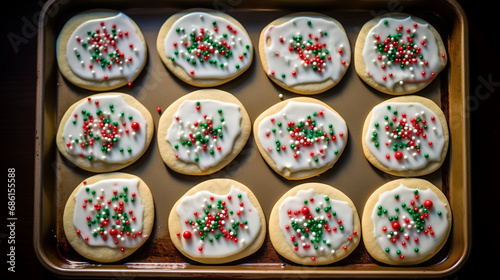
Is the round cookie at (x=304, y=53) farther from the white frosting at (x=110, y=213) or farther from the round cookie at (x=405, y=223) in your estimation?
the white frosting at (x=110, y=213)

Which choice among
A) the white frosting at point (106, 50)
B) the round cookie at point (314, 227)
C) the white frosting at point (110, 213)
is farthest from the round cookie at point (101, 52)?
the round cookie at point (314, 227)

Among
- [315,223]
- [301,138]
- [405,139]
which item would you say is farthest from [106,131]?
[405,139]

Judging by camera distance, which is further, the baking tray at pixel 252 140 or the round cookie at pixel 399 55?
the round cookie at pixel 399 55

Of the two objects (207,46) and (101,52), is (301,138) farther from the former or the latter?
(101,52)

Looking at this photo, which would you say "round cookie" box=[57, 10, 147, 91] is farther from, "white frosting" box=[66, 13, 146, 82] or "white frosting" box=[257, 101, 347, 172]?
"white frosting" box=[257, 101, 347, 172]

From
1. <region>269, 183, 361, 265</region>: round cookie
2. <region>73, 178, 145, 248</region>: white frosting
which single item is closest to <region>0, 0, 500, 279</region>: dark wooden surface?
<region>73, 178, 145, 248</region>: white frosting
